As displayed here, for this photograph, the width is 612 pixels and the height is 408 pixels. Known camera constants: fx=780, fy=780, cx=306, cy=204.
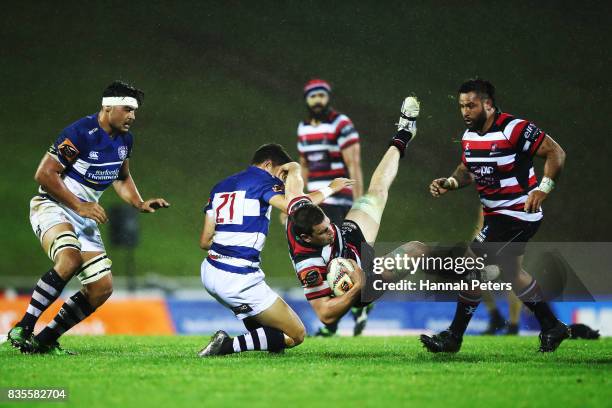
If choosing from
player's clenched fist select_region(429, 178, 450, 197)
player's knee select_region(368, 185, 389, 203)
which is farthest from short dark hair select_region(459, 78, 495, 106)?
player's knee select_region(368, 185, 389, 203)

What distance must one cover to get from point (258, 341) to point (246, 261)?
610 mm

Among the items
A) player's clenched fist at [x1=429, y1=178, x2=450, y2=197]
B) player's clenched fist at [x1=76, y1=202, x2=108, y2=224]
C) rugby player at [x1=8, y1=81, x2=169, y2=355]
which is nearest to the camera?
player's clenched fist at [x1=76, y1=202, x2=108, y2=224]

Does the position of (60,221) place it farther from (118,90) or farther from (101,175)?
(118,90)

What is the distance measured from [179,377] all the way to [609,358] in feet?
10.6

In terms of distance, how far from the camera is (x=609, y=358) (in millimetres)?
5773

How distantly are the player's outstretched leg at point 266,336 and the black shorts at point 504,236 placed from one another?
63.2 inches

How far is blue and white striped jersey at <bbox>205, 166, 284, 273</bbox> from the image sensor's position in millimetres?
5922

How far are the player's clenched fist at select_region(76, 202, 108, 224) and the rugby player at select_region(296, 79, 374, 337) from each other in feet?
12.1

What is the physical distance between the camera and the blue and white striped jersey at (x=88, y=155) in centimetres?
607

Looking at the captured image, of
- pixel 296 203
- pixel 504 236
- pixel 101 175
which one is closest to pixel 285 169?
pixel 296 203

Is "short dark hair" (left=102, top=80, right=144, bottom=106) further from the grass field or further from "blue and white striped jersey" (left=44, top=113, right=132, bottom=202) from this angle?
the grass field

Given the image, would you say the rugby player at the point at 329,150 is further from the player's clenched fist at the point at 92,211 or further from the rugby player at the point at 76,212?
the player's clenched fist at the point at 92,211

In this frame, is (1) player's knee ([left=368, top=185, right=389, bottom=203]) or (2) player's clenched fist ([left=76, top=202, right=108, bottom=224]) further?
(1) player's knee ([left=368, top=185, right=389, bottom=203])

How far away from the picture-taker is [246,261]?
5957mm
